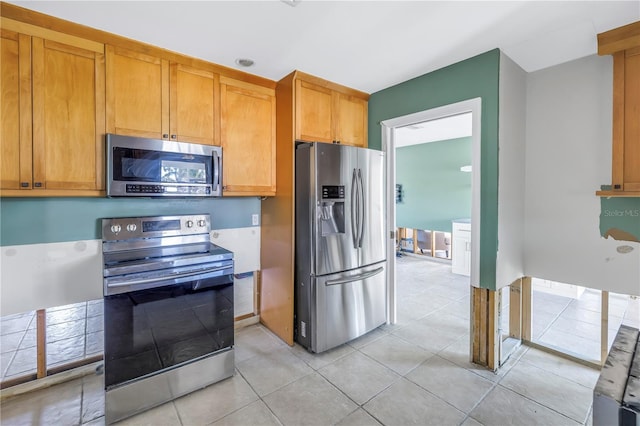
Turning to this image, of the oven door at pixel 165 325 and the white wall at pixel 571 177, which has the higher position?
the white wall at pixel 571 177

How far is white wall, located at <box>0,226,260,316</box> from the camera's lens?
1.89m

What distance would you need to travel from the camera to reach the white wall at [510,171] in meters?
2.20

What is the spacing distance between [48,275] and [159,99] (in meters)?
1.47

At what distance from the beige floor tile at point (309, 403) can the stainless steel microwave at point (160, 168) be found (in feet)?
5.24

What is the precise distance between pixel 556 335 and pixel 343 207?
8.00ft

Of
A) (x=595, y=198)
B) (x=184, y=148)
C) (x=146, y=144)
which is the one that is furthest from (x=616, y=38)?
(x=146, y=144)

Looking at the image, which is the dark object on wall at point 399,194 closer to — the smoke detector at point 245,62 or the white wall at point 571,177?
the white wall at point 571,177

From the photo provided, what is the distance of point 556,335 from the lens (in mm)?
2785

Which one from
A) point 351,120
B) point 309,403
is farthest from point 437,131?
point 309,403

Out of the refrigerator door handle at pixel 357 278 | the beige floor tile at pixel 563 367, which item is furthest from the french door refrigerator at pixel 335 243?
the beige floor tile at pixel 563 367

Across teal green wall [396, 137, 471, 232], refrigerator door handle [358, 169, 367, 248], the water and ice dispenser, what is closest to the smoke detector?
the water and ice dispenser

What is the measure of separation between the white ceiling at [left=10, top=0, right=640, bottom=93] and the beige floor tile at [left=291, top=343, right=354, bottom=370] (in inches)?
97.2

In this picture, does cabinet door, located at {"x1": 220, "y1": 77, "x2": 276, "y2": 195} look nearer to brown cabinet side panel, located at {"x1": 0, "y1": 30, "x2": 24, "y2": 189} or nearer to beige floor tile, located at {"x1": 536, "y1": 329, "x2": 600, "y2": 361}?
brown cabinet side panel, located at {"x1": 0, "y1": 30, "x2": 24, "y2": 189}

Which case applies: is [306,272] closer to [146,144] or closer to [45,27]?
[146,144]
